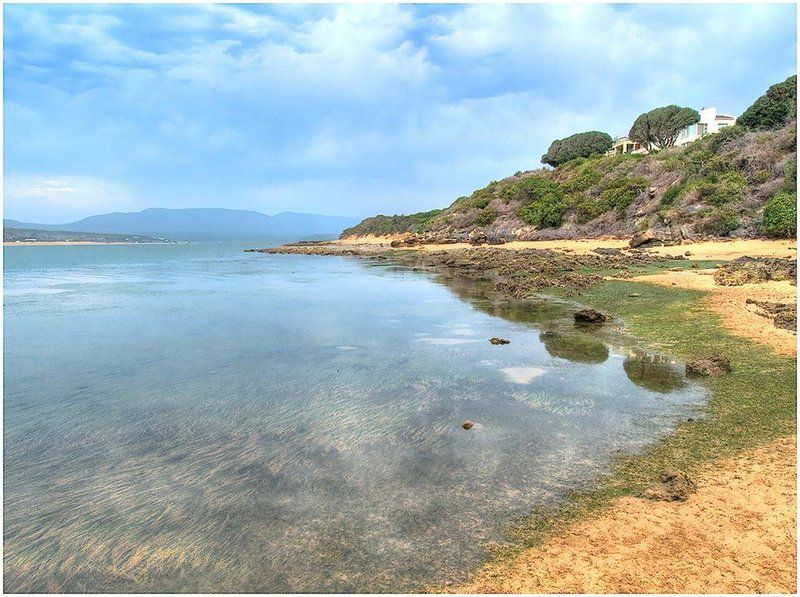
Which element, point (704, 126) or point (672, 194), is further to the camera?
point (704, 126)

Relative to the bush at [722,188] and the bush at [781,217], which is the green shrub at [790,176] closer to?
the bush at [722,188]

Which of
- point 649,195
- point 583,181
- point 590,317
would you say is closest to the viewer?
point 590,317

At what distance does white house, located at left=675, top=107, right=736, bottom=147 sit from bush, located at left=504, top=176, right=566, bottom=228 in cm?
3058

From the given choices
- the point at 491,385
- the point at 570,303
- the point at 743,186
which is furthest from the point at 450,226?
the point at 491,385

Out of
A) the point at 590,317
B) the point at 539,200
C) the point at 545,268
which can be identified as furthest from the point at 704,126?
the point at 590,317

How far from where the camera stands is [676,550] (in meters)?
4.21

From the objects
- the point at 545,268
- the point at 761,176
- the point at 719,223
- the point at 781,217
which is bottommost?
the point at 545,268

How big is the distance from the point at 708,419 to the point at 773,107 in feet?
208

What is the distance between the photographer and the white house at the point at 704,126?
263 feet

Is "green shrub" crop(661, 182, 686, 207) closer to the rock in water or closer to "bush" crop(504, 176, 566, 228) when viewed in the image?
"bush" crop(504, 176, 566, 228)

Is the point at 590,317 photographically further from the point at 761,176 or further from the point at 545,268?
the point at 761,176

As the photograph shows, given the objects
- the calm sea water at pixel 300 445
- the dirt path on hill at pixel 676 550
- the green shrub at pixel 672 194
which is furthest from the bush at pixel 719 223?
the dirt path on hill at pixel 676 550

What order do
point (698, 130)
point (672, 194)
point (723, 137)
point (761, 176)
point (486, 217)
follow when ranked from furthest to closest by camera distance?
1. point (698, 130)
2. point (486, 217)
3. point (723, 137)
4. point (672, 194)
5. point (761, 176)

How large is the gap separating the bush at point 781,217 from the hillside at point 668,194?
6 centimetres
